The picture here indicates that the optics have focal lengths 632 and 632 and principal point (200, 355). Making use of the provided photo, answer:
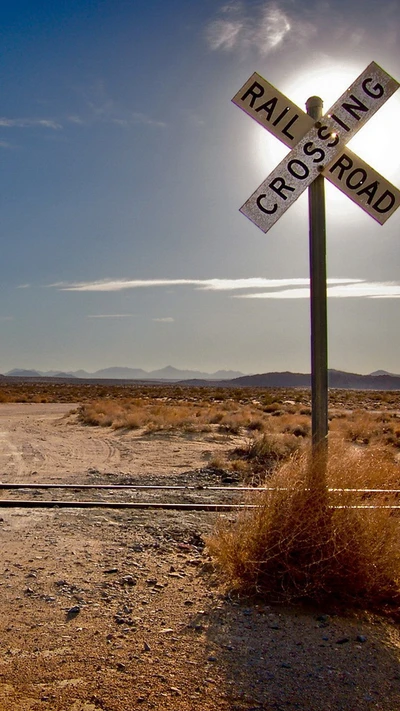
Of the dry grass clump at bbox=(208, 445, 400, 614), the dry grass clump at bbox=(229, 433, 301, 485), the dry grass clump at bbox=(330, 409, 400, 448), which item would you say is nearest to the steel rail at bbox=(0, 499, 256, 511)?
the dry grass clump at bbox=(208, 445, 400, 614)

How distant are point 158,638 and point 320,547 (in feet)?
4.70

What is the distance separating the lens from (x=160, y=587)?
5559mm

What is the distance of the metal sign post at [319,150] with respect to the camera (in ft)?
16.6

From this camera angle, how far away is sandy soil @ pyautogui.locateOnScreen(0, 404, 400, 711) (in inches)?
146

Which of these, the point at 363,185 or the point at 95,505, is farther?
the point at 95,505

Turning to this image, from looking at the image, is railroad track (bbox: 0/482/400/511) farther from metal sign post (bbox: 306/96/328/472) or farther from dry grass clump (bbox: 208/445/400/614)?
metal sign post (bbox: 306/96/328/472)

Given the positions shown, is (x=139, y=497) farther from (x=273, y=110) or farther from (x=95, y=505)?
(x=273, y=110)

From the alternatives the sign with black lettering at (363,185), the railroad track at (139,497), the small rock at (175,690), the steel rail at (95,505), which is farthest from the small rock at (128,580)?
the sign with black lettering at (363,185)

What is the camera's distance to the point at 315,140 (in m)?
5.22

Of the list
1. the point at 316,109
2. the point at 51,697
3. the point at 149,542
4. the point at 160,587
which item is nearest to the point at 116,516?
the point at 149,542

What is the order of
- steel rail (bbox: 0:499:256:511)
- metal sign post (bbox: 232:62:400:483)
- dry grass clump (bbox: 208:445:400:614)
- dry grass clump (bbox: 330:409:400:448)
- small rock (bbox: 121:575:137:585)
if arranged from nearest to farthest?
dry grass clump (bbox: 208:445:400:614) → metal sign post (bbox: 232:62:400:483) → small rock (bbox: 121:575:137:585) → steel rail (bbox: 0:499:256:511) → dry grass clump (bbox: 330:409:400:448)

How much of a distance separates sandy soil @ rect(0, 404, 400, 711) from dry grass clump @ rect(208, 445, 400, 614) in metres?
0.21

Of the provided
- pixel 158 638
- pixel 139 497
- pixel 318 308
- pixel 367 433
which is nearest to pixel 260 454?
pixel 139 497

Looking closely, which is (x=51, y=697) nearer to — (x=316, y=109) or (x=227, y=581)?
(x=227, y=581)
